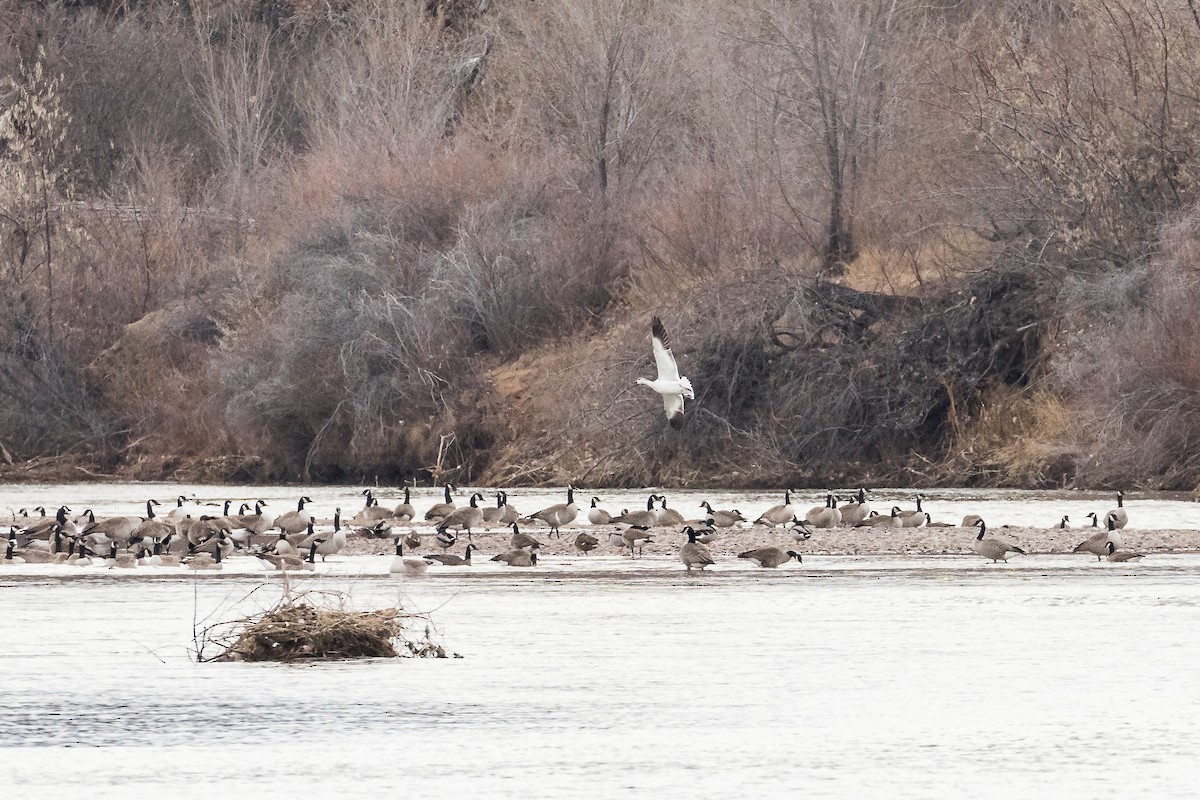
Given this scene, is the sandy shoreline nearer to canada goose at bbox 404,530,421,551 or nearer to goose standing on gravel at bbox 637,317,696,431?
canada goose at bbox 404,530,421,551

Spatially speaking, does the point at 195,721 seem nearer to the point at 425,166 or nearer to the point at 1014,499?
the point at 1014,499

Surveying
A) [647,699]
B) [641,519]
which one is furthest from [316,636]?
[641,519]

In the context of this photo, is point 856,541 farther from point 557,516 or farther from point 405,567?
point 405,567

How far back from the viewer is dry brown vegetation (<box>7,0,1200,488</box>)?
37.1 metres

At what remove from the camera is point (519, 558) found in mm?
22578

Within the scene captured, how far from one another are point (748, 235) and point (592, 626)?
27537 millimetres

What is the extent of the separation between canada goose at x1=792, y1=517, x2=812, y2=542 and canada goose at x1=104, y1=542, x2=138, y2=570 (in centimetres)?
798

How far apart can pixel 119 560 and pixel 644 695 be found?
38.1ft

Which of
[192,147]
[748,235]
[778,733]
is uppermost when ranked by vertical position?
[192,147]

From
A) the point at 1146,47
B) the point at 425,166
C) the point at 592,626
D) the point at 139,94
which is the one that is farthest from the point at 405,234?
the point at 592,626

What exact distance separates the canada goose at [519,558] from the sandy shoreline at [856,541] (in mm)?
1058

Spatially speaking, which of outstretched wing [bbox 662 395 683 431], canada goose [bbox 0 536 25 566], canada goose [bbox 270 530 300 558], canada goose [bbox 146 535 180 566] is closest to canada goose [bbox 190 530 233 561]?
canada goose [bbox 146 535 180 566]

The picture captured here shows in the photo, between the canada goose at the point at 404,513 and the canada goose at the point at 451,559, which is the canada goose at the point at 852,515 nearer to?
the canada goose at the point at 404,513

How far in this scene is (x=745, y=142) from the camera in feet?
153
